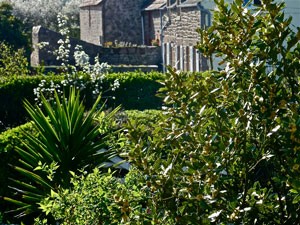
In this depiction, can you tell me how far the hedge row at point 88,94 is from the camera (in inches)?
707

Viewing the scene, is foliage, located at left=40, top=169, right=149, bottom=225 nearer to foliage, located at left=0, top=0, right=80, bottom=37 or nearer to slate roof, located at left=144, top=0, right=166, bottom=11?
slate roof, located at left=144, top=0, right=166, bottom=11

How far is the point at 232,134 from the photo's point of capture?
4.45 metres

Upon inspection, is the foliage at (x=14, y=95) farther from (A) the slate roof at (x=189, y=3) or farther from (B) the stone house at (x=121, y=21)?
(B) the stone house at (x=121, y=21)

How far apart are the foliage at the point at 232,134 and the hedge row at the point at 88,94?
1209 centimetres

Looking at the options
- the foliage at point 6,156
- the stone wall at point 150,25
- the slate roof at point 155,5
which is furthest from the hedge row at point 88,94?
the stone wall at point 150,25

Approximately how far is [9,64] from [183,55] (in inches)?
486

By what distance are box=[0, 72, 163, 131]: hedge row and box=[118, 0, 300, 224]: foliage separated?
39.7 feet

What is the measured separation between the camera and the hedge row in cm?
1797

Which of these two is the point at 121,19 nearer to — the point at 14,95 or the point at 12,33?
the point at 12,33

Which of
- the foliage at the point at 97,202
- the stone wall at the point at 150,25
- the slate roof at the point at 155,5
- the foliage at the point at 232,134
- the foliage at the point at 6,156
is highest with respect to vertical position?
the foliage at the point at 232,134

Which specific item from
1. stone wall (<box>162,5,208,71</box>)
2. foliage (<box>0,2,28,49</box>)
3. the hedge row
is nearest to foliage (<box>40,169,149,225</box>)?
the hedge row

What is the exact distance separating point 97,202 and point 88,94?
12.4m

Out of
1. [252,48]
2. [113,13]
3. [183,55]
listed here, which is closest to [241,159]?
[252,48]

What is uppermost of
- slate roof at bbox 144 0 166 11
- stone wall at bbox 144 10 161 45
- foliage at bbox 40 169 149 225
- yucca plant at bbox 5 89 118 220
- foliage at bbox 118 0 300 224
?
foliage at bbox 118 0 300 224
